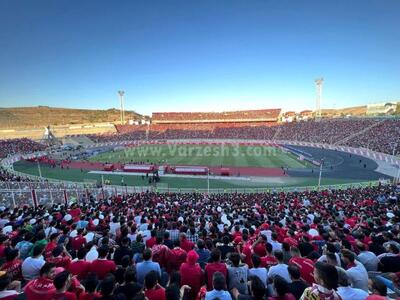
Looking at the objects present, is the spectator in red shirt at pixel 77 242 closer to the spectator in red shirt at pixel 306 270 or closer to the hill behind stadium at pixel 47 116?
the spectator in red shirt at pixel 306 270

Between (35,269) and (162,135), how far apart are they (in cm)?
8383

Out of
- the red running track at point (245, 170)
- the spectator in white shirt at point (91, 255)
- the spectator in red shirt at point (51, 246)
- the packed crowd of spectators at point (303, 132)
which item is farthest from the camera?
the packed crowd of spectators at point (303, 132)

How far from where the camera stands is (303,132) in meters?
74.6

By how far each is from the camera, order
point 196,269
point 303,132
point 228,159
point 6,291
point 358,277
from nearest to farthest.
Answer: point 6,291 → point 358,277 → point 196,269 → point 228,159 → point 303,132

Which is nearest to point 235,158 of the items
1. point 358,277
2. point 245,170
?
point 245,170

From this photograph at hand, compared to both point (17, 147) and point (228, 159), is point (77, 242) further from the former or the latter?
point (17, 147)

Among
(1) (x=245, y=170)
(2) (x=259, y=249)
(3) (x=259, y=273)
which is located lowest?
(1) (x=245, y=170)

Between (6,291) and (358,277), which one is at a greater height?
(6,291)

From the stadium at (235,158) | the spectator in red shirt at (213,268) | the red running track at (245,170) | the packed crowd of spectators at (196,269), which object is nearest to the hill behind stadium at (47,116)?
the stadium at (235,158)

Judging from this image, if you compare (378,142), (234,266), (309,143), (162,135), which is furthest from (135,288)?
(162,135)

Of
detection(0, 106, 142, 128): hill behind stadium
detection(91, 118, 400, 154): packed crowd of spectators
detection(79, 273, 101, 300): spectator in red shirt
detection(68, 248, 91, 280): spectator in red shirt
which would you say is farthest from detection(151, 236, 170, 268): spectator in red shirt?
detection(0, 106, 142, 128): hill behind stadium

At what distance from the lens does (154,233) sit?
7.84 meters

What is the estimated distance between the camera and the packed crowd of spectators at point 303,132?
55.2 m

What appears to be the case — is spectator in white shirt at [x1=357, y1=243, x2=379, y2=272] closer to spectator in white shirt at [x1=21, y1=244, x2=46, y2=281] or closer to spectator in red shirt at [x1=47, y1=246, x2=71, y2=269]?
spectator in red shirt at [x1=47, y1=246, x2=71, y2=269]
